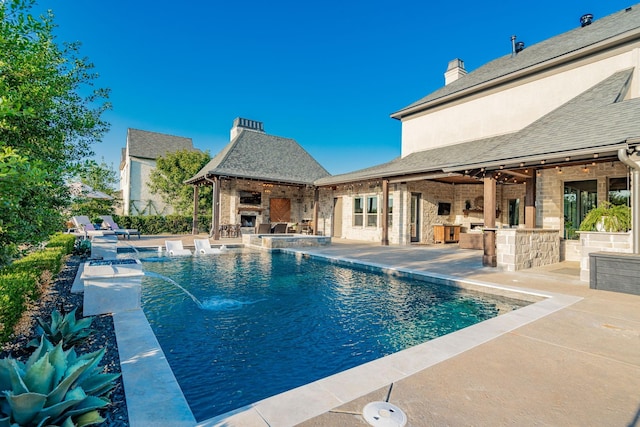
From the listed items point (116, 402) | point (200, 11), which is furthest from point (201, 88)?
point (116, 402)

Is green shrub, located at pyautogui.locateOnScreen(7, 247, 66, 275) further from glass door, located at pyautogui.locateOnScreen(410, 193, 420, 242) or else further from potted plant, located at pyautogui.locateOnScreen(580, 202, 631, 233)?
glass door, located at pyautogui.locateOnScreen(410, 193, 420, 242)

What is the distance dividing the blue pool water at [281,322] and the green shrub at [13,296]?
1299mm

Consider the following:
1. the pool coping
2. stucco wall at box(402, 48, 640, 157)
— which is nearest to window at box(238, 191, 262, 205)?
stucco wall at box(402, 48, 640, 157)

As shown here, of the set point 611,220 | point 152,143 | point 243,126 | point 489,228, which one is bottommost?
point 489,228

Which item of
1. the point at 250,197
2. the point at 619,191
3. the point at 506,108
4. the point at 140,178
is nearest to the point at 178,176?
the point at 140,178

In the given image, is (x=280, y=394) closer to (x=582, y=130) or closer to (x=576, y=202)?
(x=582, y=130)

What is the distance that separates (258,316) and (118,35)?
12.4 metres

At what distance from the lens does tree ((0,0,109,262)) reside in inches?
82.7

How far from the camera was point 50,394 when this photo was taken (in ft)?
5.13

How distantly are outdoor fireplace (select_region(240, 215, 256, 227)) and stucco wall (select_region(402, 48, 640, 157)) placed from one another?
9.38 metres

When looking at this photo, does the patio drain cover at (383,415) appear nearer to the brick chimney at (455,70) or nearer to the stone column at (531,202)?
the stone column at (531,202)

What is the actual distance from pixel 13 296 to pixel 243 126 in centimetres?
1967

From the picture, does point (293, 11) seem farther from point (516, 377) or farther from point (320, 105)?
point (516, 377)

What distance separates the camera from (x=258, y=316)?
441cm
